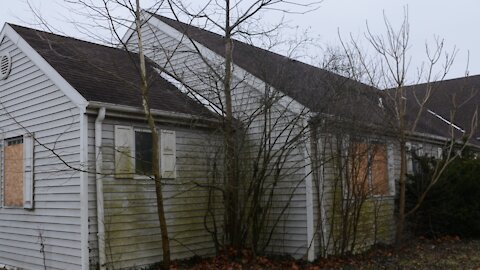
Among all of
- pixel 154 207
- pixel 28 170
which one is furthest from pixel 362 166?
pixel 28 170

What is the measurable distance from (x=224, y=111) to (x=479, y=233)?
26.3 ft

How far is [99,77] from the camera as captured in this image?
1051cm

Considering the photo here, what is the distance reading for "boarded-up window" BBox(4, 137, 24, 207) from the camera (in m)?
10.3

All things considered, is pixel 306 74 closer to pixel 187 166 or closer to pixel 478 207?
pixel 187 166

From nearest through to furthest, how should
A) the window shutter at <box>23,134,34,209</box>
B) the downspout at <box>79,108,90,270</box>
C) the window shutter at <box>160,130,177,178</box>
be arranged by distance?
the downspout at <box>79,108,90,270</box> < the window shutter at <box>23,134,34,209</box> < the window shutter at <box>160,130,177,178</box>

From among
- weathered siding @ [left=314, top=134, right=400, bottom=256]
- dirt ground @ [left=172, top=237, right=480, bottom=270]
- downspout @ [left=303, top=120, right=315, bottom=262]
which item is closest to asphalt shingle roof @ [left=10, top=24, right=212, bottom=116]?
downspout @ [left=303, top=120, right=315, bottom=262]

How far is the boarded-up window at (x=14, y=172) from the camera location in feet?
33.8

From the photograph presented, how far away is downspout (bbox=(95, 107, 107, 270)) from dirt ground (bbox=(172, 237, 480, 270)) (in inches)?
51.9

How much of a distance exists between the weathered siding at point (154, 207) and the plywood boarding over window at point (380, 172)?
3.70 metres

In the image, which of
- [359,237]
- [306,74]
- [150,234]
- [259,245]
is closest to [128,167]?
[150,234]

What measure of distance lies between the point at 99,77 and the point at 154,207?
2.87 m

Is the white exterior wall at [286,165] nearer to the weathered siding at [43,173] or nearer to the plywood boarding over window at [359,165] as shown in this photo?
the plywood boarding over window at [359,165]

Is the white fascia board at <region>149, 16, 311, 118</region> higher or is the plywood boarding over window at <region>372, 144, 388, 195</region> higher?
the white fascia board at <region>149, 16, 311, 118</region>

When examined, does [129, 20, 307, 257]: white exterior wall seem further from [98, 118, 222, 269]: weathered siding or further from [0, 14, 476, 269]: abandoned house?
[98, 118, 222, 269]: weathered siding
